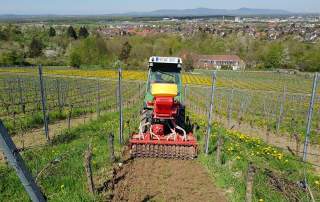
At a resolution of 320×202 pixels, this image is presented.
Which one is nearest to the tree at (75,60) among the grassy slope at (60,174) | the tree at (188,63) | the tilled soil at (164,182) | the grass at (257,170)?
the tree at (188,63)

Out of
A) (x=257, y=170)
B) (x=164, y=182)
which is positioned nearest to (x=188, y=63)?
(x=164, y=182)

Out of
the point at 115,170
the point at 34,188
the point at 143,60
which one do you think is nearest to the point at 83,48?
the point at 143,60

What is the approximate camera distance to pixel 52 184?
632 centimetres

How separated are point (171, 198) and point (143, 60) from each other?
64.7 m

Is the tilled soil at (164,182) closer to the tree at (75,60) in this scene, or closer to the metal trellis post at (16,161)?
the metal trellis post at (16,161)

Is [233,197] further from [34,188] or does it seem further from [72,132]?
[72,132]

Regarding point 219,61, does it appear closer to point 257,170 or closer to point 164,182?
point 164,182

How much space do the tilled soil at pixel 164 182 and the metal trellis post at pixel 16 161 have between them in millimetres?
3371

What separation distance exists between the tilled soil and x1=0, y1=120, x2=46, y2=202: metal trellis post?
3.37 m

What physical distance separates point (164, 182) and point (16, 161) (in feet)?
15.5

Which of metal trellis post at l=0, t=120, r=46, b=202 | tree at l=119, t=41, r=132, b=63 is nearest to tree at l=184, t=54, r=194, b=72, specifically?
tree at l=119, t=41, r=132, b=63

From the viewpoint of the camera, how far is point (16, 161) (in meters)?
2.68

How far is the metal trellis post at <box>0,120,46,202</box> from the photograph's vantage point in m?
2.52

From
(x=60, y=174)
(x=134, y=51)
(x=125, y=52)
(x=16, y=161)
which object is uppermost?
(x=16, y=161)
